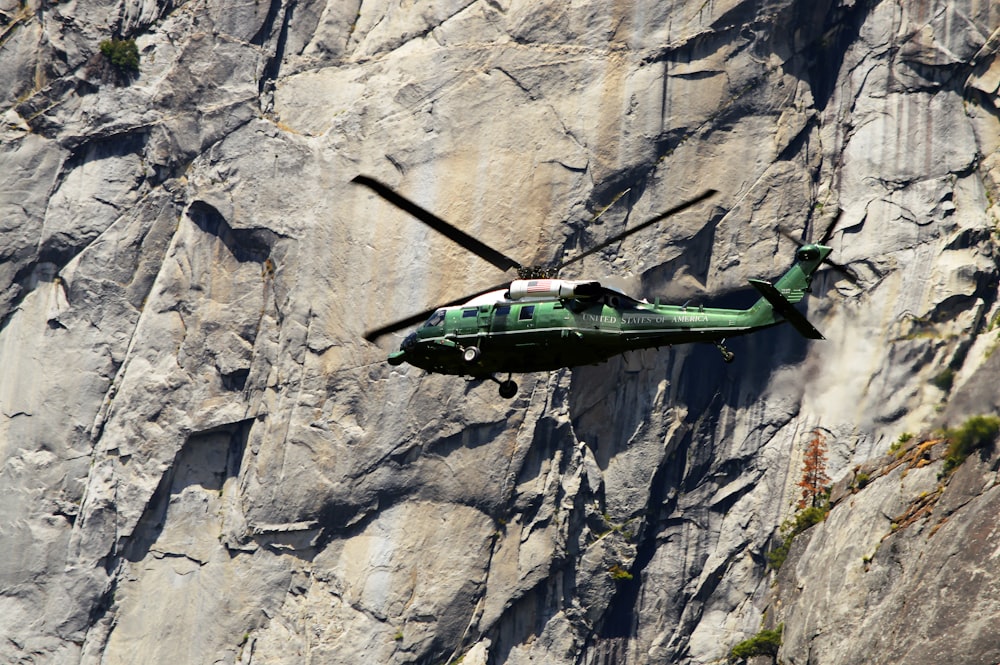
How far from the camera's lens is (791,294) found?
37.2 metres

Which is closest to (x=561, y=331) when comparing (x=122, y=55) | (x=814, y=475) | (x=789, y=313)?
(x=789, y=313)

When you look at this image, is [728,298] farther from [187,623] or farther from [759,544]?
[187,623]

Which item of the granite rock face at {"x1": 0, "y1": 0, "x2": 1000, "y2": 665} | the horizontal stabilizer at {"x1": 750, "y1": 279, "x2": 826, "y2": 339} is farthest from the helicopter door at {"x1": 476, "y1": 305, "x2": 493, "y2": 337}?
the granite rock face at {"x1": 0, "y1": 0, "x2": 1000, "y2": 665}

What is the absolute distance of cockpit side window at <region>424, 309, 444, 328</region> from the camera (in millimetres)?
36853

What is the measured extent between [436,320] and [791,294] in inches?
329

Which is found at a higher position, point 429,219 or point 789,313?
point 429,219

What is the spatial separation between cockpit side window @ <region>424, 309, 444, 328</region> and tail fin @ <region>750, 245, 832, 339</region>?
716 cm

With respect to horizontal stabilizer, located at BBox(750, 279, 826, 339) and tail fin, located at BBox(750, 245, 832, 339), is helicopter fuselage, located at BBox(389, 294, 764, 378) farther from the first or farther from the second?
horizontal stabilizer, located at BBox(750, 279, 826, 339)

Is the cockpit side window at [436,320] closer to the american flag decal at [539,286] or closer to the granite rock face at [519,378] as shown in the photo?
the american flag decal at [539,286]

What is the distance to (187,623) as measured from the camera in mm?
61500

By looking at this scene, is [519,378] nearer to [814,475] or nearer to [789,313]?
[814,475]

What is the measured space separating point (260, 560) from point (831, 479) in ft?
72.2

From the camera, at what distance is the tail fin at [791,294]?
111ft

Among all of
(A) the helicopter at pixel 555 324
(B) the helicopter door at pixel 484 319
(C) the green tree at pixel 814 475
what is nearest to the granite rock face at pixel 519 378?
(C) the green tree at pixel 814 475
